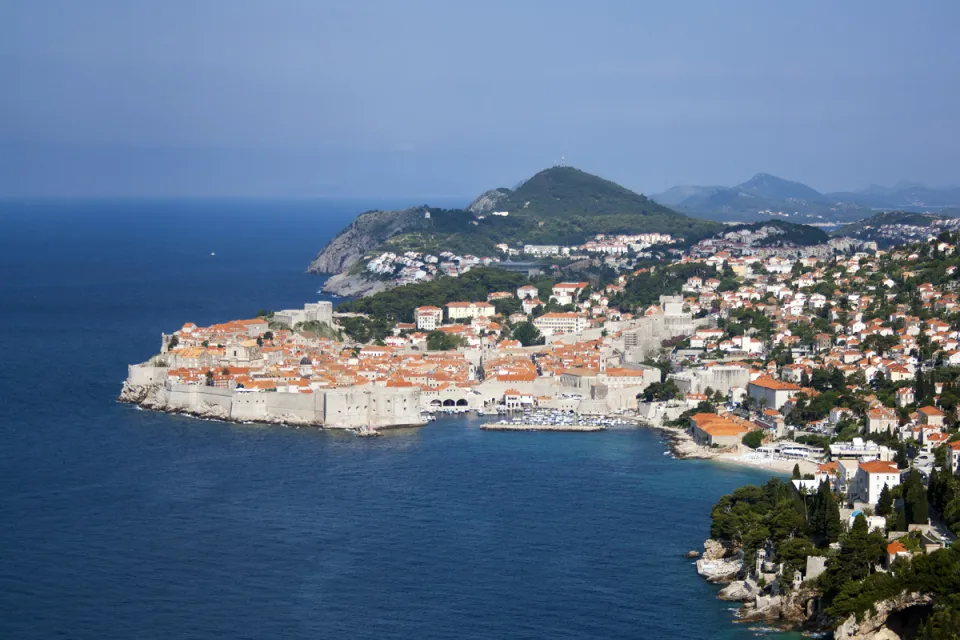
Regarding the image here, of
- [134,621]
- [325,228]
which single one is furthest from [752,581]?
[325,228]

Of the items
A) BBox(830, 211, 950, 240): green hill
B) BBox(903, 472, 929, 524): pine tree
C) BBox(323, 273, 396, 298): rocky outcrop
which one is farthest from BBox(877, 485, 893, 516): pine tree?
BBox(830, 211, 950, 240): green hill

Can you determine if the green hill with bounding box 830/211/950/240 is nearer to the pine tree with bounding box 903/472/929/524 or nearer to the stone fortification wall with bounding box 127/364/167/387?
the stone fortification wall with bounding box 127/364/167/387

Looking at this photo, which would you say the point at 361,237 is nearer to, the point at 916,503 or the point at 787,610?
the point at 916,503

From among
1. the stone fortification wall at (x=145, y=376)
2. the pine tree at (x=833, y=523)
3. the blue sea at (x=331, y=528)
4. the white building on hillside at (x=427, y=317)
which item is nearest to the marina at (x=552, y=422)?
the blue sea at (x=331, y=528)

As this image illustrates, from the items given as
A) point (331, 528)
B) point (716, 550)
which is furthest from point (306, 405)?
point (716, 550)

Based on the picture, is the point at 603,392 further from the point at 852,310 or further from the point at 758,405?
the point at 852,310
